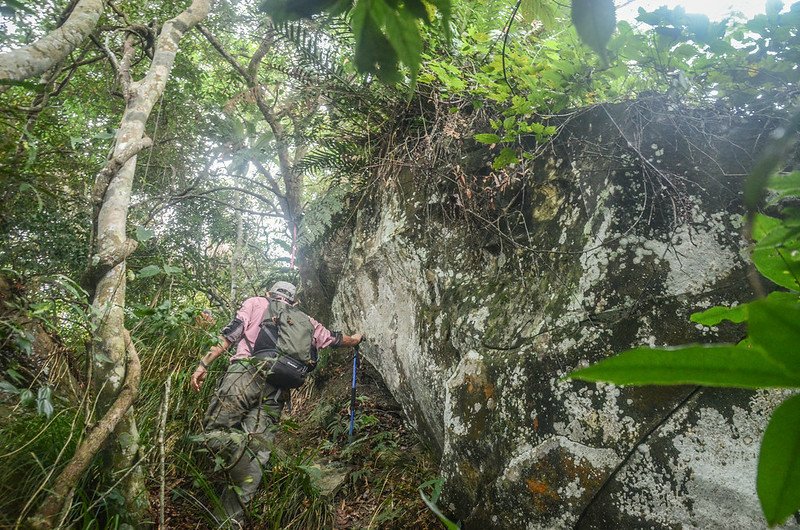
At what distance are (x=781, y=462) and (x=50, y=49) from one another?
120 inches

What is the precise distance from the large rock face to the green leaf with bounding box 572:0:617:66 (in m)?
1.79

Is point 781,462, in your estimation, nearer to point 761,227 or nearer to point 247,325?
point 761,227

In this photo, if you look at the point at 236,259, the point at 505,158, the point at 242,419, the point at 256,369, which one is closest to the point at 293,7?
the point at 505,158

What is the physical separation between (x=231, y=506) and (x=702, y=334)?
122 inches

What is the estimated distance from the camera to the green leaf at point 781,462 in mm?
328

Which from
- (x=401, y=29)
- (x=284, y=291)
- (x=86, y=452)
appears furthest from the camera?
(x=284, y=291)

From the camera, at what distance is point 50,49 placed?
2160 mm

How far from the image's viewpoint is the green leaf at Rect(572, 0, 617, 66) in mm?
636

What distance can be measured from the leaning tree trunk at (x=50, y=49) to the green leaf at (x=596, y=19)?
91.9 inches

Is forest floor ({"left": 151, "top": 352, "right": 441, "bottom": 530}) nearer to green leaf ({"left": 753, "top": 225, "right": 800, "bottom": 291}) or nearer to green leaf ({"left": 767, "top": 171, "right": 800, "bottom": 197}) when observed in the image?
green leaf ({"left": 753, "top": 225, "right": 800, "bottom": 291})

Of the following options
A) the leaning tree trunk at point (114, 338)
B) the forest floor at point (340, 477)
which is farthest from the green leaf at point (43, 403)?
the forest floor at point (340, 477)

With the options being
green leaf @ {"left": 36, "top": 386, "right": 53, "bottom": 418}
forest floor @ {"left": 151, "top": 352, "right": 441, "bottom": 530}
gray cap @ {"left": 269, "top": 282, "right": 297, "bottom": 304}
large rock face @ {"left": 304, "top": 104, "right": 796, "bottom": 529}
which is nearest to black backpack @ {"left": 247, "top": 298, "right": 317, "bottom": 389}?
gray cap @ {"left": 269, "top": 282, "right": 297, "bottom": 304}

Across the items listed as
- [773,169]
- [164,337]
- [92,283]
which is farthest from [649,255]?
[164,337]

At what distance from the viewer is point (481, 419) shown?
2.52 metres
